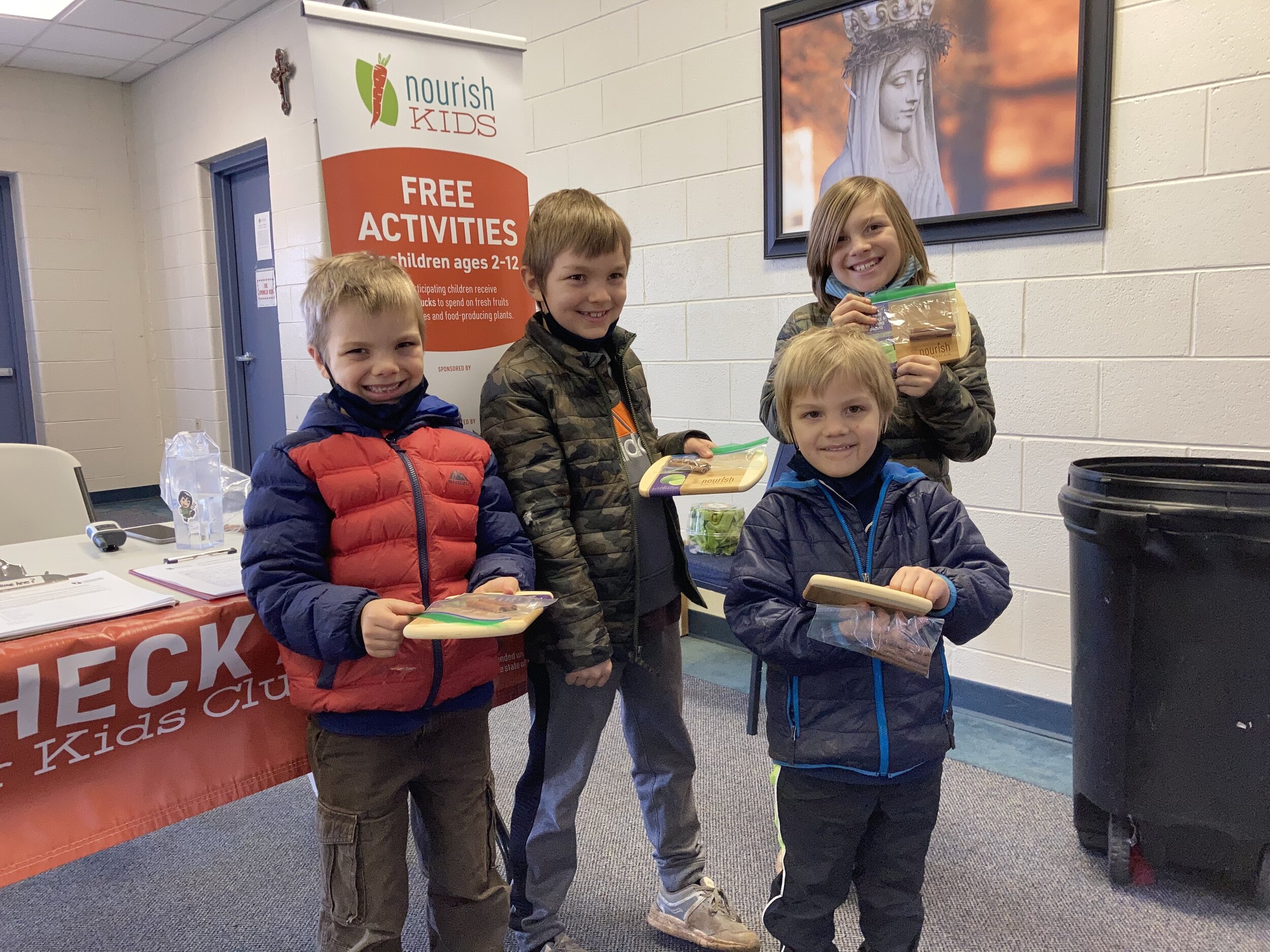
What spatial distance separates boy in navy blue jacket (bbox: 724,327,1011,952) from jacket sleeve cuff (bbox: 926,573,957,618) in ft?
0.08

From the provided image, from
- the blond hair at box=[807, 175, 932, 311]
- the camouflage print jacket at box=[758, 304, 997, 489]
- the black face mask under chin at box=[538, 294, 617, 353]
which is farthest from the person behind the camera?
the blond hair at box=[807, 175, 932, 311]

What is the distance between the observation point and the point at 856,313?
1.62m

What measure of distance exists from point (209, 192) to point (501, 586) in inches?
239

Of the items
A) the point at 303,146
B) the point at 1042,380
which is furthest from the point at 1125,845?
the point at 303,146

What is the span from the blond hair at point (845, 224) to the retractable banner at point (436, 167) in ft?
2.30

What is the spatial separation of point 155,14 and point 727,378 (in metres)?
4.67

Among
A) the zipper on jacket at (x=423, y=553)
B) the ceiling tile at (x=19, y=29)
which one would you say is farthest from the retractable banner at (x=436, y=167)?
the ceiling tile at (x=19, y=29)

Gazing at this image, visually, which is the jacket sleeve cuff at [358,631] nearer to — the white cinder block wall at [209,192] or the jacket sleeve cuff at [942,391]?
the jacket sleeve cuff at [942,391]

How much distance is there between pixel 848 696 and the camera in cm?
131

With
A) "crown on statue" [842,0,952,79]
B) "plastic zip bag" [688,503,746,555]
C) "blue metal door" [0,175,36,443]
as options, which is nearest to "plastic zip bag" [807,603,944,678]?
"plastic zip bag" [688,503,746,555]

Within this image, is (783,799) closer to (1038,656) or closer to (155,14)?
(1038,656)

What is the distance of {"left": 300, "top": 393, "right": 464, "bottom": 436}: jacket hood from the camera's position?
132 cm

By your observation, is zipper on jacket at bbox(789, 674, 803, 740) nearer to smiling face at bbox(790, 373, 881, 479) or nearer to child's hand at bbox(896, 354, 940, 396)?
smiling face at bbox(790, 373, 881, 479)

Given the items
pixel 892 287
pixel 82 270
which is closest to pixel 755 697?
pixel 892 287
